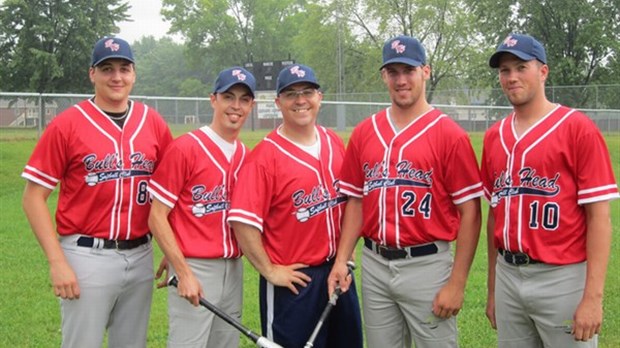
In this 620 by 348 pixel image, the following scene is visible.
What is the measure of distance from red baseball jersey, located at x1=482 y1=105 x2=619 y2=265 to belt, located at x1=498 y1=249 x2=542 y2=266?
0.03 meters

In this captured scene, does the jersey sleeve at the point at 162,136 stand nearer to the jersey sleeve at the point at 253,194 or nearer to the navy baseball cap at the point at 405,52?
the jersey sleeve at the point at 253,194

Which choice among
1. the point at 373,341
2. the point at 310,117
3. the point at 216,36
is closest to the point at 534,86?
the point at 310,117

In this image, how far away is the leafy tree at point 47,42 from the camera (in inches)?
1464

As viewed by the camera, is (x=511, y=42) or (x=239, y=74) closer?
(x=511, y=42)

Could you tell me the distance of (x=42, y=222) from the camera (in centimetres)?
396

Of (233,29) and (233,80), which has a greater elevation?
(233,29)

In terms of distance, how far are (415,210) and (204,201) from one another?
1274 mm

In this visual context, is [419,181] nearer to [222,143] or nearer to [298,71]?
[298,71]

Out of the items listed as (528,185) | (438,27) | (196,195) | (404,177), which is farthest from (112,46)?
(438,27)

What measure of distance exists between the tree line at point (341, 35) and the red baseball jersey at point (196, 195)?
109 feet

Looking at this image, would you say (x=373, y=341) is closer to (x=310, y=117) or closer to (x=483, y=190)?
(x=483, y=190)

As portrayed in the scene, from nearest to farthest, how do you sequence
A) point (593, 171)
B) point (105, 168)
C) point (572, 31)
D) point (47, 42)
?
1. point (593, 171)
2. point (105, 168)
3. point (47, 42)
4. point (572, 31)

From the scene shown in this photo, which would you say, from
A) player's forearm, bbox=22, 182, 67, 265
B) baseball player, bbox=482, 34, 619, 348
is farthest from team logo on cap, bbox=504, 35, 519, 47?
player's forearm, bbox=22, 182, 67, 265

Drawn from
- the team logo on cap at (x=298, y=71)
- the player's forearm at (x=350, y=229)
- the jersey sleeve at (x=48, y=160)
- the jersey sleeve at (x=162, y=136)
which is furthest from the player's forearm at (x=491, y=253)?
the jersey sleeve at (x=48, y=160)
